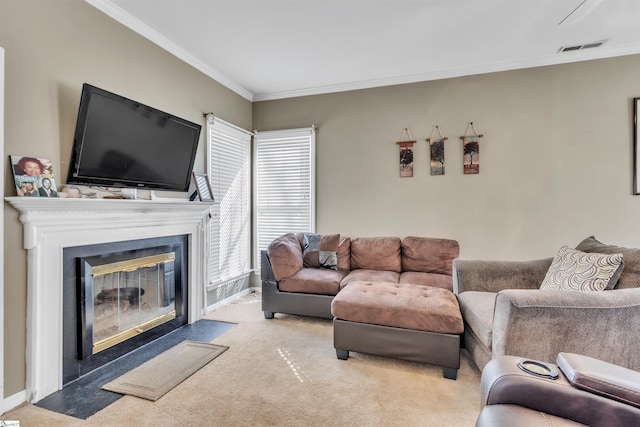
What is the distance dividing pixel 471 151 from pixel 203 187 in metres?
3.08

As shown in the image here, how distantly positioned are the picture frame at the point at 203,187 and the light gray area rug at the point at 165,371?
1.46 meters

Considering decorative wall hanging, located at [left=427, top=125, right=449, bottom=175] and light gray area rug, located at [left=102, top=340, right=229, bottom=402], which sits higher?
decorative wall hanging, located at [left=427, top=125, right=449, bottom=175]

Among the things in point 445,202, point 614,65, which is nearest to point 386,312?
point 445,202

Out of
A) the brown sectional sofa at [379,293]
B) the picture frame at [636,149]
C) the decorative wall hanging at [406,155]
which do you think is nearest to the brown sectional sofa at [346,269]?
the brown sectional sofa at [379,293]

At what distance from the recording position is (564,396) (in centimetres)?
104

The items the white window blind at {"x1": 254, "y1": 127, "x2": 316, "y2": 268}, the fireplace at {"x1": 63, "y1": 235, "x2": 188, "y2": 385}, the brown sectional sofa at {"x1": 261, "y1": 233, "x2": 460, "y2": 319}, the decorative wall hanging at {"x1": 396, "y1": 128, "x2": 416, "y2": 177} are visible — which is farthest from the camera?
the white window blind at {"x1": 254, "y1": 127, "x2": 316, "y2": 268}

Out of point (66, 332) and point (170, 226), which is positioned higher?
point (170, 226)

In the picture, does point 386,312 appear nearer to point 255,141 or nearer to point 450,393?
point 450,393

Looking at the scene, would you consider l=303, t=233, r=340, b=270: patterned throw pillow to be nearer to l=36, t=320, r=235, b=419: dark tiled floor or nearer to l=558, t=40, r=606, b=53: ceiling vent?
l=36, t=320, r=235, b=419: dark tiled floor

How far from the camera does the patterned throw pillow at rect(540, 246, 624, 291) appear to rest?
185cm

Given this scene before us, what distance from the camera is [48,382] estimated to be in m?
1.96

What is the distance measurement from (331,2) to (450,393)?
2.93 m

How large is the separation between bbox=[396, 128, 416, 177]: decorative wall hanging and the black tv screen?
7.75 feet

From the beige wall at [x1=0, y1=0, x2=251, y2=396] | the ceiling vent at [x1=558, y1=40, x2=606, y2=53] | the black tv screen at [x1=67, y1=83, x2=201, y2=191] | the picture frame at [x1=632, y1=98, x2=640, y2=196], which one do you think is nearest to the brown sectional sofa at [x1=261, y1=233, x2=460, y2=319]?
the black tv screen at [x1=67, y1=83, x2=201, y2=191]
